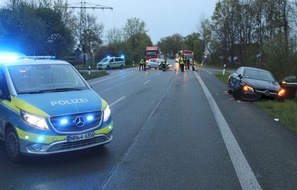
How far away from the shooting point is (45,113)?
6.05m

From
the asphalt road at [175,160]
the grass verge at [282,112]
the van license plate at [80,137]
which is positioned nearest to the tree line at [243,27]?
the grass verge at [282,112]

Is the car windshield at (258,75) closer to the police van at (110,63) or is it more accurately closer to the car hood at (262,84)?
the car hood at (262,84)

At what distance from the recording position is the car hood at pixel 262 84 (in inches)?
609

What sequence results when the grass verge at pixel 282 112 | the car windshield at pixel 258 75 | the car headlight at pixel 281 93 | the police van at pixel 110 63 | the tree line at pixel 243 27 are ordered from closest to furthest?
the grass verge at pixel 282 112, the car headlight at pixel 281 93, the car windshield at pixel 258 75, the tree line at pixel 243 27, the police van at pixel 110 63

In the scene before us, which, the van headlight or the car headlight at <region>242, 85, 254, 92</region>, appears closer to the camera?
the van headlight

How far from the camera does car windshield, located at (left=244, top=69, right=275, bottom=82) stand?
16.5 metres

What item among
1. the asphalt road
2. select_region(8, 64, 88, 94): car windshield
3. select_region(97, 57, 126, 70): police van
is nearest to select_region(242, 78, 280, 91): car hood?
the asphalt road

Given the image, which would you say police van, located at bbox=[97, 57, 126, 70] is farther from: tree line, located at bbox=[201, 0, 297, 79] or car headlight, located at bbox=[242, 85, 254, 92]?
car headlight, located at bbox=[242, 85, 254, 92]

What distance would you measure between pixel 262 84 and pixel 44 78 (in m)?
10.7

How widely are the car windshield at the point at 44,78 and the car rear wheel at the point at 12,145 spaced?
0.76 meters

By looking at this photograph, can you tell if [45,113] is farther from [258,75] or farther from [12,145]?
[258,75]

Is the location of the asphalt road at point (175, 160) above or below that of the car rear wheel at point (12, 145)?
below

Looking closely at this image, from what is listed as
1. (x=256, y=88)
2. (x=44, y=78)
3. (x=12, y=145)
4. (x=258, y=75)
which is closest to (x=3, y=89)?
(x=44, y=78)

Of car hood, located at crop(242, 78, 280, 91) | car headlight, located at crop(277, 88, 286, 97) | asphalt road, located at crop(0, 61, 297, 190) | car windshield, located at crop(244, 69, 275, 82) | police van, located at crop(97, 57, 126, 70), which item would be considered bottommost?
police van, located at crop(97, 57, 126, 70)
